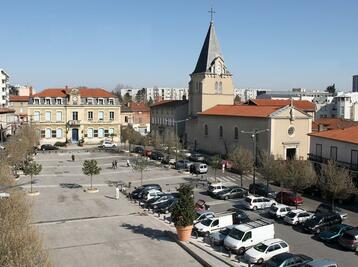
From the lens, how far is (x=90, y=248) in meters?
22.4

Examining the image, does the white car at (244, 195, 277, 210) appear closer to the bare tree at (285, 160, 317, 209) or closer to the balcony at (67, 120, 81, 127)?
the bare tree at (285, 160, 317, 209)

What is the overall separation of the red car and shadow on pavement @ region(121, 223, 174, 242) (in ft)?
43.5

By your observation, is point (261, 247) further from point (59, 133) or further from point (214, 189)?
point (59, 133)

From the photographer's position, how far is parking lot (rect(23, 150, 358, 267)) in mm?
21438

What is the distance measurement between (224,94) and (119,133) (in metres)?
→ 20.3

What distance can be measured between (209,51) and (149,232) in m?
47.0

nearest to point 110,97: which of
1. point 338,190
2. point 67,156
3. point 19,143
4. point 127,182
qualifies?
point 67,156

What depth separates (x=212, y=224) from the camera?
26141 mm

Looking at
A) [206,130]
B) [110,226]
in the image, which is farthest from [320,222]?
[206,130]

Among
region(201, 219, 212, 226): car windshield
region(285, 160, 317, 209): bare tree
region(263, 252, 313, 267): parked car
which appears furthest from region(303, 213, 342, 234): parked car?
region(263, 252, 313, 267): parked car

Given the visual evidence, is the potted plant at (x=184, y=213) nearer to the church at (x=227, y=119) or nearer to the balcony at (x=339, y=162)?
the balcony at (x=339, y=162)

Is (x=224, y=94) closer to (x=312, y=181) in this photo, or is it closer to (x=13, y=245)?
(x=312, y=181)

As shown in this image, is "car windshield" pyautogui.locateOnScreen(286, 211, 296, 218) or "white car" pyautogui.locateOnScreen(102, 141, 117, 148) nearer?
"car windshield" pyautogui.locateOnScreen(286, 211, 296, 218)

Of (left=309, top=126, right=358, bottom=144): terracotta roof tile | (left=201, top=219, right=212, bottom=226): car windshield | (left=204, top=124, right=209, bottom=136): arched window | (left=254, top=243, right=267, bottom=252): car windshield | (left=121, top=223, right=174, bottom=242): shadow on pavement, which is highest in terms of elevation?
(left=309, top=126, right=358, bottom=144): terracotta roof tile
